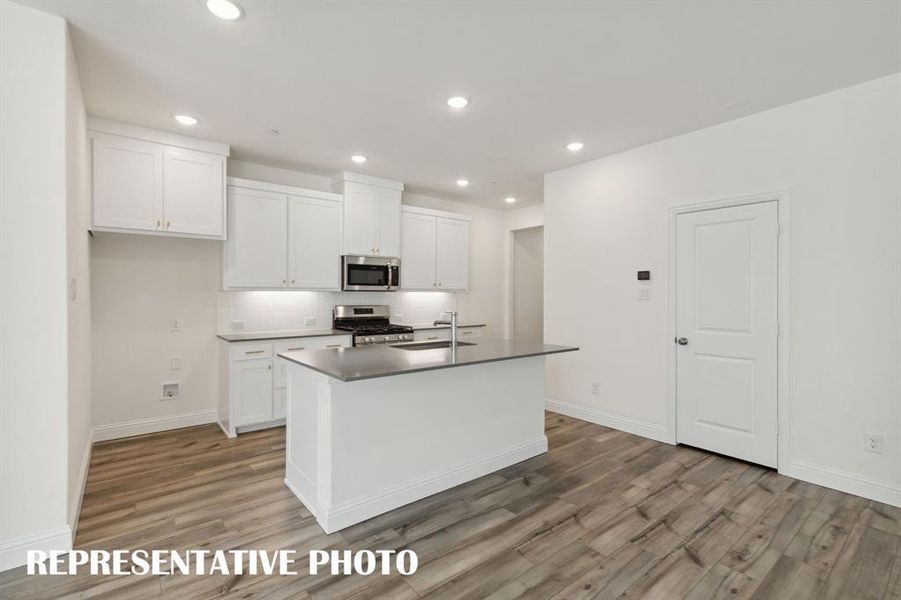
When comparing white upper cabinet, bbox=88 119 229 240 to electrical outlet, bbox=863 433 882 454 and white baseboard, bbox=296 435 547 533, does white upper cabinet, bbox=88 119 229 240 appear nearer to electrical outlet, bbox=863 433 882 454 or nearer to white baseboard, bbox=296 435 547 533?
white baseboard, bbox=296 435 547 533

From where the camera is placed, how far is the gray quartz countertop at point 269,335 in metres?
4.10

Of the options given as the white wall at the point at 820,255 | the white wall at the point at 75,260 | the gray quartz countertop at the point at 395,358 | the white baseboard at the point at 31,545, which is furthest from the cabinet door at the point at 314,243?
the white wall at the point at 820,255

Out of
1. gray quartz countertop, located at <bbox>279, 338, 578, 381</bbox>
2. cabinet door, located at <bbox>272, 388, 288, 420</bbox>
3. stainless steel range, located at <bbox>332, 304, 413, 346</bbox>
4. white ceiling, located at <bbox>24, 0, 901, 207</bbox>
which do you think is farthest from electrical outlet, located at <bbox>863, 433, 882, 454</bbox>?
cabinet door, located at <bbox>272, 388, 288, 420</bbox>

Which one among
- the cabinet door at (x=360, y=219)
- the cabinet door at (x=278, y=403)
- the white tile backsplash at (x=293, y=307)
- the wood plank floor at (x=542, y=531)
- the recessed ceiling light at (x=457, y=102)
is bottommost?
the wood plank floor at (x=542, y=531)

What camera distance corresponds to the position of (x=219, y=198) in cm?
405

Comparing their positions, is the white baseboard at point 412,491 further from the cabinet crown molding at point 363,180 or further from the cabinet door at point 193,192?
the cabinet crown molding at point 363,180

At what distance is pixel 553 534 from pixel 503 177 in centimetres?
395

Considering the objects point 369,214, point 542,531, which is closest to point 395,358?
point 542,531

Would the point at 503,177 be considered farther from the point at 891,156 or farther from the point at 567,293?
the point at 891,156

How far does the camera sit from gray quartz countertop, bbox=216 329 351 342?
13.5 feet

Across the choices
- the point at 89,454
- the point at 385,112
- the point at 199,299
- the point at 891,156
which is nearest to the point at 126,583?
the point at 89,454

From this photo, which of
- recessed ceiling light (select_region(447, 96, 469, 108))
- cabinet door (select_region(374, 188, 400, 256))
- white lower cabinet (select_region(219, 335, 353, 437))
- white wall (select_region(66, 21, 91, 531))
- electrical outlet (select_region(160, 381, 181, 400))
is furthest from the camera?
cabinet door (select_region(374, 188, 400, 256))

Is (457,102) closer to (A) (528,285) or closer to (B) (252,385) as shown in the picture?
(B) (252,385)

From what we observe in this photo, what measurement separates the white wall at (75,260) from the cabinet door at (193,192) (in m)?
0.60
